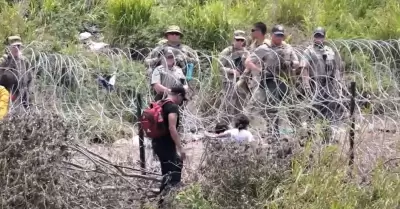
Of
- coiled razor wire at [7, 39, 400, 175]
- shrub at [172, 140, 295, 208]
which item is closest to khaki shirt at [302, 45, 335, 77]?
coiled razor wire at [7, 39, 400, 175]

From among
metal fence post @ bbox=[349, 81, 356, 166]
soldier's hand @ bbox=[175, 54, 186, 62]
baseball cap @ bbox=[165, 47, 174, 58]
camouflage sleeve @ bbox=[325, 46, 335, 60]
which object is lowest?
soldier's hand @ bbox=[175, 54, 186, 62]

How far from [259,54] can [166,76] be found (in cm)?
108

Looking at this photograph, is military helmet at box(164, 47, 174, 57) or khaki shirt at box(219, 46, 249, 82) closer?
military helmet at box(164, 47, 174, 57)

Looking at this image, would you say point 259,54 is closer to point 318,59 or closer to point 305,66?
point 305,66

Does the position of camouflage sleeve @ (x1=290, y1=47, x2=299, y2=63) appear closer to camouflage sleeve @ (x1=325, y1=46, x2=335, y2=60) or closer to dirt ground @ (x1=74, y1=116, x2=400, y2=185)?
camouflage sleeve @ (x1=325, y1=46, x2=335, y2=60)

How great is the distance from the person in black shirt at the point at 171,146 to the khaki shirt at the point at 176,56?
6.67ft

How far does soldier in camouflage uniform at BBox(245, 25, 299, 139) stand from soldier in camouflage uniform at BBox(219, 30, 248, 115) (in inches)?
9.0

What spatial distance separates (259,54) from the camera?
1051 cm

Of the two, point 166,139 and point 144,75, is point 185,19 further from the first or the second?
point 166,139

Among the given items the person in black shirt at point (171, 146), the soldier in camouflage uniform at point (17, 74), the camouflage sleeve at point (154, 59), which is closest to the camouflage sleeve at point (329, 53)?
the camouflage sleeve at point (154, 59)

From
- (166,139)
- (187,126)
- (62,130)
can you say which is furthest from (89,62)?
(62,130)

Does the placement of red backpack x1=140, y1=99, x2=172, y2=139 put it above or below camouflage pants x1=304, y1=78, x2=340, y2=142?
above

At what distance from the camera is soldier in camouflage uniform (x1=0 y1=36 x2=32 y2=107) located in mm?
10234

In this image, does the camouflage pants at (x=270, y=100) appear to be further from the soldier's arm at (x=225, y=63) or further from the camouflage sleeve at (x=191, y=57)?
the camouflage sleeve at (x=191, y=57)
